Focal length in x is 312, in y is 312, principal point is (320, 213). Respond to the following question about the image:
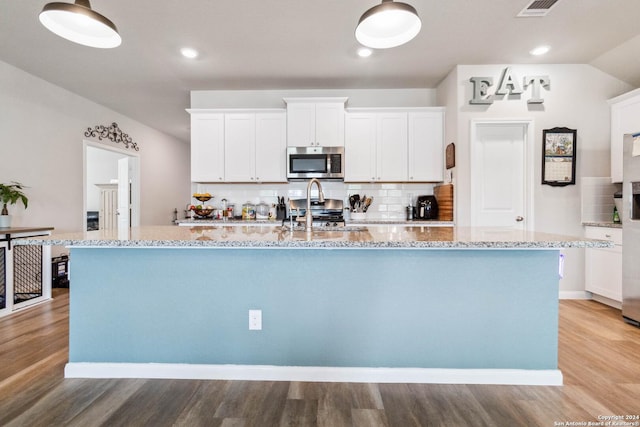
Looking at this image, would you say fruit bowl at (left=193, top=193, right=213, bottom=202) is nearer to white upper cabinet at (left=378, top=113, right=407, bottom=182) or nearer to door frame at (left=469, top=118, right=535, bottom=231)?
white upper cabinet at (left=378, top=113, right=407, bottom=182)

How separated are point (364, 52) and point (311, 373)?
305 centimetres

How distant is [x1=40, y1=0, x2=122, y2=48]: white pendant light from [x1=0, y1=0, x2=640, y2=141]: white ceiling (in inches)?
39.4

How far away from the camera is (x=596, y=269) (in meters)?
3.42

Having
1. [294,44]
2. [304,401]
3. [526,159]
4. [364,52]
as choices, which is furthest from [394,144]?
[304,401]

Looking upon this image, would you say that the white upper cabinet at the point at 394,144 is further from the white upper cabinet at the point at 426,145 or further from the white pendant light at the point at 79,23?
the white pendant light at the point at 79,23

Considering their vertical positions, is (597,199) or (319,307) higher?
(597,199)

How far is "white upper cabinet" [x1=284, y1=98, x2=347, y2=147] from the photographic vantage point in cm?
403

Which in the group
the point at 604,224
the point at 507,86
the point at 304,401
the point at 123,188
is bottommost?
the point at 304,401

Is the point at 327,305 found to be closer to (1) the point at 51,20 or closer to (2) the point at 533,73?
(1) the point at 51,20

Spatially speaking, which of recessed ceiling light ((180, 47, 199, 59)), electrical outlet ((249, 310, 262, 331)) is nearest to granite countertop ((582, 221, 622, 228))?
electrical outlet ((249, 310, 262, 331))

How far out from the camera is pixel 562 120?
142 inches

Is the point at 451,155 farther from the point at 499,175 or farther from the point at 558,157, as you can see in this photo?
the point at 558,157

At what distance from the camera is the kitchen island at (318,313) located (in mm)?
1852

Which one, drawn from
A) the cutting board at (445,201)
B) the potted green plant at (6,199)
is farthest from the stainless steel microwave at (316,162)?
the potted green plant at (6,199)
